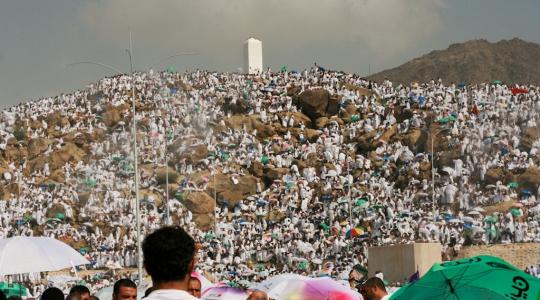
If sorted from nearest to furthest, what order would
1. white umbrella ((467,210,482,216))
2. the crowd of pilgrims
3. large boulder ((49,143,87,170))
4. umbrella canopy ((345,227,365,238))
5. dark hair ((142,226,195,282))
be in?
1. dark hair ((142,226,195,282))
2. umbrella canopy ((345,227,365,238))
3. white umbrella ((467,210,482,216))
4. the crowd of pilgrims
5. large boulder ((49,143,87,170))

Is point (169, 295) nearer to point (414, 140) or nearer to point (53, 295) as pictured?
point (53, 295)

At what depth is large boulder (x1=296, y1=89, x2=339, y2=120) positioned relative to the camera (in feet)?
235

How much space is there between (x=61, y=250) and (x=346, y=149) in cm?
5163

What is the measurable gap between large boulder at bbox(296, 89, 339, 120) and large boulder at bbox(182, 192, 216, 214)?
45.2 ft

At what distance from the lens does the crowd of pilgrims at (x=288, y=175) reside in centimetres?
4925

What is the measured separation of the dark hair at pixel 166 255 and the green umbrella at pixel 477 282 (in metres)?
1.31

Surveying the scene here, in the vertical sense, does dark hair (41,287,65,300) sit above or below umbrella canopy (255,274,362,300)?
above

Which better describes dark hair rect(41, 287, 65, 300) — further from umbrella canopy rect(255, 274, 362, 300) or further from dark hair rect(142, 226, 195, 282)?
umbrella canopy rect(255, 274, 362, 300)

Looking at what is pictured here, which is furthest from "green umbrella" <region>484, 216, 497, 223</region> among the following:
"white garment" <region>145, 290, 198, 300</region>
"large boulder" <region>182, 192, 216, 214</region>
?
"white garment" <region>145, 290, 198, 300</region>

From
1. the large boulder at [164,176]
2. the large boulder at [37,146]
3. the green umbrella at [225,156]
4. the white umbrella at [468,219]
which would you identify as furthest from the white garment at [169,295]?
the large boulder at [37,146]

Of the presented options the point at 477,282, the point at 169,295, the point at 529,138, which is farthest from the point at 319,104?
the point at 169,295

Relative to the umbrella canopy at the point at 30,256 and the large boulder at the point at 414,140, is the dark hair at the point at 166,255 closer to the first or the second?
the umbrella canopy at the point at 30,256

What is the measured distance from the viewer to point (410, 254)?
3381 cm

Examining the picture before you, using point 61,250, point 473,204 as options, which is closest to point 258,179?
point 473,204
